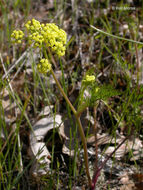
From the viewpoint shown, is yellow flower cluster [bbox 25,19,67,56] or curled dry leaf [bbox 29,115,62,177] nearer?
yellow flower cluster [bbox 25,19,67,56]

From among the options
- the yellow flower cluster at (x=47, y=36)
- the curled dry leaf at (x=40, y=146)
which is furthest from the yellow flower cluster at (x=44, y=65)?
the curled dry leaf at (x=40, y=146)

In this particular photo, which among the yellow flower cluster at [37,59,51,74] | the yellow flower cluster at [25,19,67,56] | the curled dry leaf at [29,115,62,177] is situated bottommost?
the curled dry leaf at [29,115,62,177]

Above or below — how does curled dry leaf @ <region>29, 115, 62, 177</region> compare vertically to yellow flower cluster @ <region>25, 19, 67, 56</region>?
below

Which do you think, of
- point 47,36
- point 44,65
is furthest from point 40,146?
point 47,36

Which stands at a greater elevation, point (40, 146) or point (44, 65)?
point (44, 65)

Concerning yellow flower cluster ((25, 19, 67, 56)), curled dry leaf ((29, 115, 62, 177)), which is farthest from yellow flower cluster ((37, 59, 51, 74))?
curled dry leaf ((29, 115, 62, 177))

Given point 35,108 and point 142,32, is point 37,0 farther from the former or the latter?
point 35,108

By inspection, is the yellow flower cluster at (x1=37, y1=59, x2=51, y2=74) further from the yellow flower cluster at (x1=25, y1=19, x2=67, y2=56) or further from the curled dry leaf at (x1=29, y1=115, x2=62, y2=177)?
the curled dry leaf at (x1=29, y1=115, x2=62, y2=177)

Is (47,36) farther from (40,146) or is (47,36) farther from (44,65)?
(40,146)

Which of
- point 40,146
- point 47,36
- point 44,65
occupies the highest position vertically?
point 47,36

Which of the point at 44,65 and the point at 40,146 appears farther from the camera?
the point at 40,146

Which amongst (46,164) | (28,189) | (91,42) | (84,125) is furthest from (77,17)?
(28,189)
